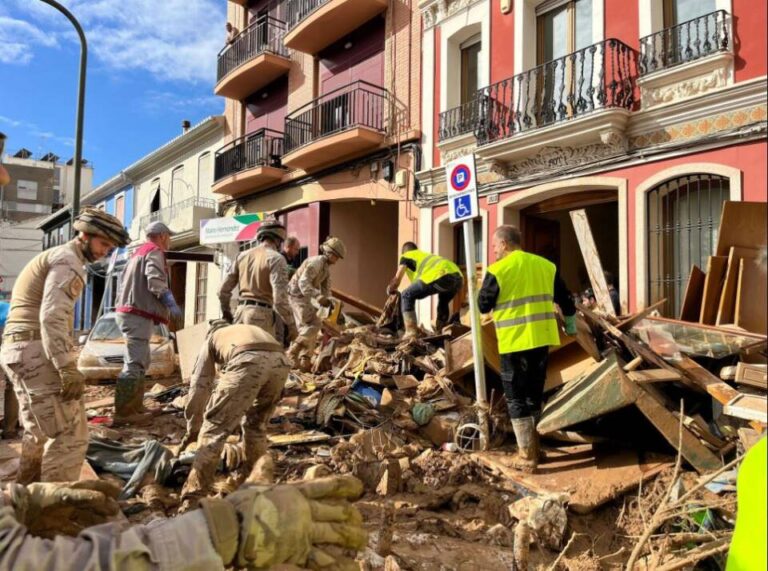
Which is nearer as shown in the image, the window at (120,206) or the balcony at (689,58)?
the balcony at (689,58)

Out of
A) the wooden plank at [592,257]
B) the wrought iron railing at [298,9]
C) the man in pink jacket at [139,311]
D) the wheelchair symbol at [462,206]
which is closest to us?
the wheelchair symbol at [462,206]

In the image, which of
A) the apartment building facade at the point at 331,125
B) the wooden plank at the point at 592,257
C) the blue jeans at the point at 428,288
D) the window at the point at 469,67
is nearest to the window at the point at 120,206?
the apartment building facade at the point at 331,125

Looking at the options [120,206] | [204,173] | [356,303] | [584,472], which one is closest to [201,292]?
[204,173]

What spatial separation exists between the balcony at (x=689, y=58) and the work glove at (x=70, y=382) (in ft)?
11.3

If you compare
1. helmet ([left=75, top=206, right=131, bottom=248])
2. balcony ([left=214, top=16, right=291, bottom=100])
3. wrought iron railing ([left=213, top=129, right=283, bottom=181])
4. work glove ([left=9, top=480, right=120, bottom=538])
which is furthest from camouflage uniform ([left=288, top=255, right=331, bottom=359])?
balcony ([left=214, top=16, right=291, bottom=100])

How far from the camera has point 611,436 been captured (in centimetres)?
445

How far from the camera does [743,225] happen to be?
118 centimetres

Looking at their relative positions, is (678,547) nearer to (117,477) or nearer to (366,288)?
(117,477)

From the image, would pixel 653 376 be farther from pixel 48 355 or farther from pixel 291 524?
pixel 48 355

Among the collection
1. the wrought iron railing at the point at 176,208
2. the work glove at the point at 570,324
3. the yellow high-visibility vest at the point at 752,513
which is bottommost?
the yellow high-visibility vest at the point at 752,513

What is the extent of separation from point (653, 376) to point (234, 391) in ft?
10.1

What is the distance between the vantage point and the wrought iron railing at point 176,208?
18.9 metres

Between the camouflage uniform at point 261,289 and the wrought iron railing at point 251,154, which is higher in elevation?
the wrought iron railing at point 251,154

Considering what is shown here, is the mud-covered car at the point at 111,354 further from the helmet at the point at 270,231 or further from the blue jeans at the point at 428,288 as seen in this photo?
the blue jeans at the point at 428,288
